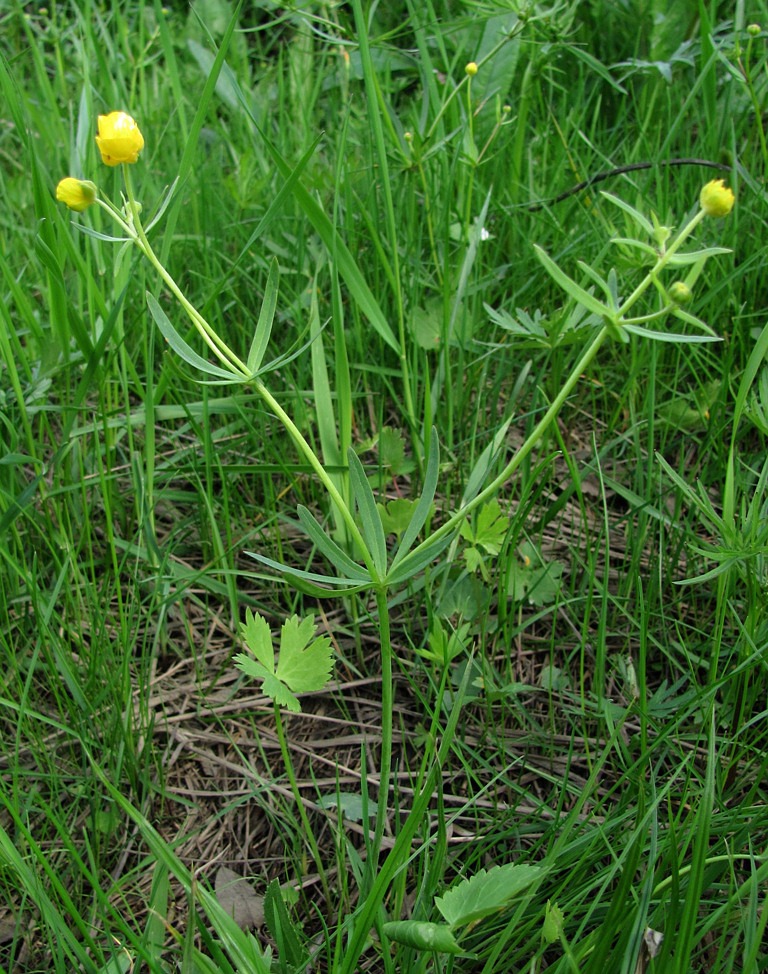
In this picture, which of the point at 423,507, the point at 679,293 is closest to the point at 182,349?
the point at 423,507

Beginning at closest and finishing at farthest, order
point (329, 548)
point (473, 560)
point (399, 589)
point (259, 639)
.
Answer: point (329, 548)
point (259, 639)
point (473, 560)
point (399, 589)

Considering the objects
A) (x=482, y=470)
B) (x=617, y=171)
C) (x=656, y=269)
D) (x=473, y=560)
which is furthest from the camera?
(x=617, y=171)

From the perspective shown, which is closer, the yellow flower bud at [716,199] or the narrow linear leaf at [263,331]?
the yellow flower bud at [716,199]

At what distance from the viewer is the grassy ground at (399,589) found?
1092mm

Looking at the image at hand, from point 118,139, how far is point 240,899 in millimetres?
1038

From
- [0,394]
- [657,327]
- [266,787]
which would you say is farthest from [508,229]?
[266,787]

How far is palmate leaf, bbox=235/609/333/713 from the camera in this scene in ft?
3.75

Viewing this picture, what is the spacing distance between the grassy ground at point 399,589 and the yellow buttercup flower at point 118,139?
1.07 feet

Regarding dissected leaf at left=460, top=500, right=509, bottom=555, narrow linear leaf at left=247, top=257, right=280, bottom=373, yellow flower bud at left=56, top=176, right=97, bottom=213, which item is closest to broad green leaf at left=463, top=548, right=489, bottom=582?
dissected leaf at left=460, top=500, right=509, bottom=555

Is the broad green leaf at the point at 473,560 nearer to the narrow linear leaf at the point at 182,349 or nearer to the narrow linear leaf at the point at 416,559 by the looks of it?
the narrow linear leaf at the point at 416,559

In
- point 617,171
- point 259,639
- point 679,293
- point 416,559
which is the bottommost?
point 259,639

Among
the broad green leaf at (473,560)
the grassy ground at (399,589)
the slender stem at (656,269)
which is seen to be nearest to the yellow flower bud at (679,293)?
the slender stem at (656,269)

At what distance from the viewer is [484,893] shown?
0.96m

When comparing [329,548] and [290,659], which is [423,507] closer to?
[329,548]
